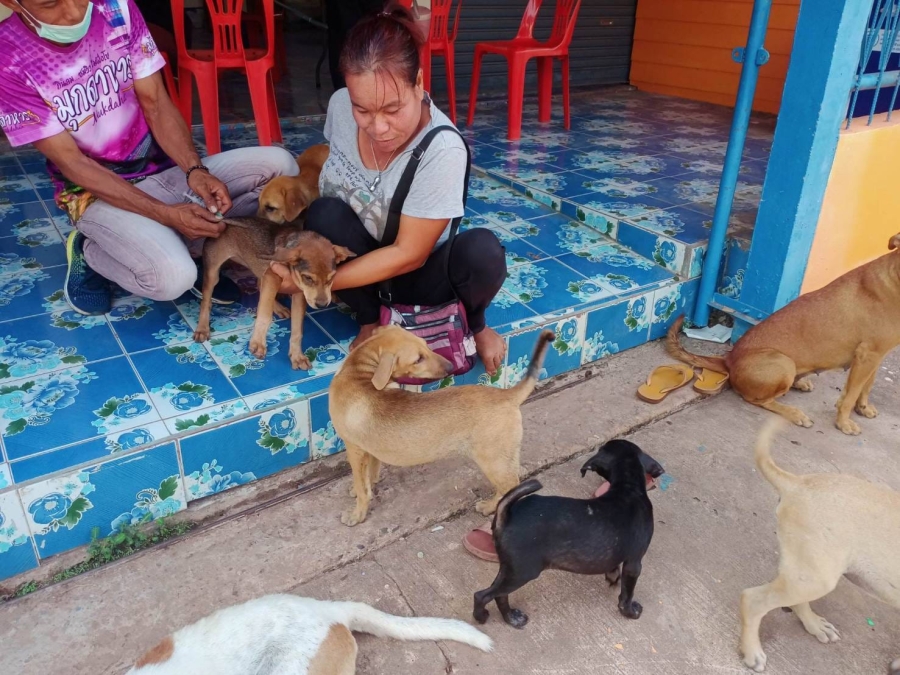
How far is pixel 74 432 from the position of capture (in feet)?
8.98

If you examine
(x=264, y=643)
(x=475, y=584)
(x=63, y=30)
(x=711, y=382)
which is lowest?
(x=475, y=584)

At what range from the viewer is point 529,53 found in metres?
6.67

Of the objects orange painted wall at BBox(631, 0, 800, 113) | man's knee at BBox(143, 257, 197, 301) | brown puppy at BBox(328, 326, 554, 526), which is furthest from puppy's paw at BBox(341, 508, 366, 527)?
orange painted wall at BBox(631, 0, 800, 113)

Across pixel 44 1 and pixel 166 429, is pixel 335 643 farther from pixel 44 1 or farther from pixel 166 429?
pixel 44 1

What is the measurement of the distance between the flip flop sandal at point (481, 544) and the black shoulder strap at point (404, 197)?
127cm

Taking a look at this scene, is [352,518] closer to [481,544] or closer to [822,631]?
[481,544]

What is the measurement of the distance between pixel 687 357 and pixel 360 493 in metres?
2.30

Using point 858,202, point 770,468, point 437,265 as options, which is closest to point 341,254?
point 437,265

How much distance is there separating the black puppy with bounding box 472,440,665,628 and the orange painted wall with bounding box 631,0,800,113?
7352 millimetres

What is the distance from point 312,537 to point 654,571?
143 cm

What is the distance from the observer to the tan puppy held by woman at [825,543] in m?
2.19

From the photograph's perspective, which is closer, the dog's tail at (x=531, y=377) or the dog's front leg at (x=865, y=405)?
the dog's tail at (x=531, y=377)

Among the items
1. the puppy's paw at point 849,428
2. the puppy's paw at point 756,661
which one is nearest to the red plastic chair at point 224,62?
the puppy's paw at point 849,428

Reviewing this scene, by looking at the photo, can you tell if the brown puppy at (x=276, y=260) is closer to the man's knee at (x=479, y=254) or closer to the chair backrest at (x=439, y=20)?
the man's knee at (x=479, y=254)
